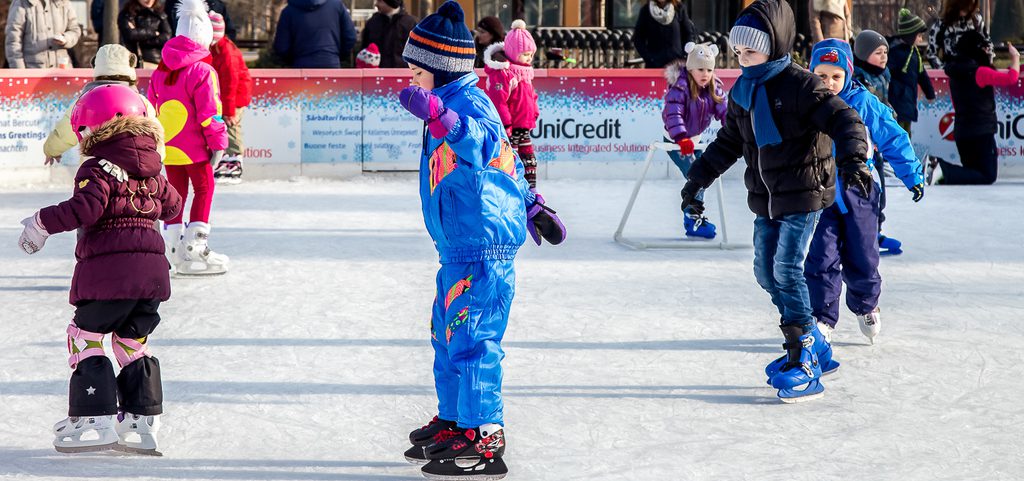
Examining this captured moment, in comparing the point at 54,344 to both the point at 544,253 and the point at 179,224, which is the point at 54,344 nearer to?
the point at 179,224

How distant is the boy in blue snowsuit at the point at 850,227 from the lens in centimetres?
509

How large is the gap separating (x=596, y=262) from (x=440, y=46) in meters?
4.06

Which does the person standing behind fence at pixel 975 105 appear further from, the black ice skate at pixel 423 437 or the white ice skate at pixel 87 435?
the white ice skate at pixel 87 435

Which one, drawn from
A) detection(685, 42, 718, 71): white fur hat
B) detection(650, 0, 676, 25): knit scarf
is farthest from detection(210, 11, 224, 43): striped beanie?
detection(650, 0, 676, 25): knit scarf

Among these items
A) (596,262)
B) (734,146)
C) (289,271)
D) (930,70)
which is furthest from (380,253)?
(930,70)

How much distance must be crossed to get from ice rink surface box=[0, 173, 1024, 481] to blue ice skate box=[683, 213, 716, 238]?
0.49 m

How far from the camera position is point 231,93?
10422mm

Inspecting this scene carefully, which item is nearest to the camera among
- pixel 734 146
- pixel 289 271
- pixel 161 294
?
pixel 161 294

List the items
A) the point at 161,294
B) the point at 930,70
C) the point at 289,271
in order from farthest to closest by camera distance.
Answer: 1. the point at 930,70
2. the point at 289,271
3. the point at 161,294

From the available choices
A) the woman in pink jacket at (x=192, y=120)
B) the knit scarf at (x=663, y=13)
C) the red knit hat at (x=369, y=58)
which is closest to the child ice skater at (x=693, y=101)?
the woman in pink jacket at (x=192, y=120)

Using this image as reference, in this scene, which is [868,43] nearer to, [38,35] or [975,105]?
[975,105]

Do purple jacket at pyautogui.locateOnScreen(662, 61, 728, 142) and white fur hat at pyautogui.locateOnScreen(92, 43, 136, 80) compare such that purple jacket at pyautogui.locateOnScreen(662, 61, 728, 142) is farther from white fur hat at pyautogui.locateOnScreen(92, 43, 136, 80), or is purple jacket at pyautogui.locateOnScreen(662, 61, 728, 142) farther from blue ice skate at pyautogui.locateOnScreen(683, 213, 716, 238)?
white fur hat at pyautogui.locateOnScreen(92, 43, 136, 80)

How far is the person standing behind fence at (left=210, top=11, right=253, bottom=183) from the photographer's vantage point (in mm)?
10250

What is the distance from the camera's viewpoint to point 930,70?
12758 millimetres
